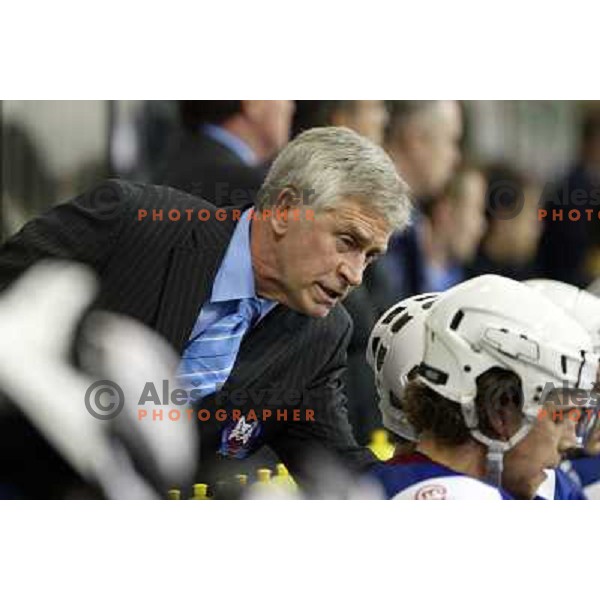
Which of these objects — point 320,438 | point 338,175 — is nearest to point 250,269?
point 338,175

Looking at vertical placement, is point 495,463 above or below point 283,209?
below

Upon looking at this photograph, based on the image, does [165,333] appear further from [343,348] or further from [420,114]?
[420,114]

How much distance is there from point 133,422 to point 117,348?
142 millimetres

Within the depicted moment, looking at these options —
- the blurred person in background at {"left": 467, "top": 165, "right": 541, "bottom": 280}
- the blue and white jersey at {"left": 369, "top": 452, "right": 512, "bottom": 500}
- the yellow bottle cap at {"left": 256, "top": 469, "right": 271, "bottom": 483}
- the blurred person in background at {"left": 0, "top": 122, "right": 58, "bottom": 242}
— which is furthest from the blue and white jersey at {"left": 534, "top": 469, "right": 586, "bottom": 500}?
the blurred person in background at {"left": 0, "top": 122, "right": 58, "bottom": 242}

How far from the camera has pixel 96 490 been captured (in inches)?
109

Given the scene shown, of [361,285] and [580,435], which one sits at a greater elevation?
[361,285]

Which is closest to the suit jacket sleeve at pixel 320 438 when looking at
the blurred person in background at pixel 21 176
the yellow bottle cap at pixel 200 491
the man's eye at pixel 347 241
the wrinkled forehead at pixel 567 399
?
the yellow bottle cap at pixel 200 491

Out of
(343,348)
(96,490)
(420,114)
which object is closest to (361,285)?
(343,348)

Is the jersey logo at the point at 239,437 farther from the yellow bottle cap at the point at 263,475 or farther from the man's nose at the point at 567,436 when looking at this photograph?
the man's nose at the point at 567,436

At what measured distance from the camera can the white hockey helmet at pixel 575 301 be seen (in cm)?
276

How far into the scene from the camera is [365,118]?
2.81 meters

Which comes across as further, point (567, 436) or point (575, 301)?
point (575, 301)

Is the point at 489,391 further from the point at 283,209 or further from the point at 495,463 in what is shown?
the point at 283,209

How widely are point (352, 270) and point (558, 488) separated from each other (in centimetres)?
56
